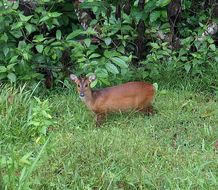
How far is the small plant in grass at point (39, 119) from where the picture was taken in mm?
5137

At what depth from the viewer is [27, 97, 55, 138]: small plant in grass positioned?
5137 mm

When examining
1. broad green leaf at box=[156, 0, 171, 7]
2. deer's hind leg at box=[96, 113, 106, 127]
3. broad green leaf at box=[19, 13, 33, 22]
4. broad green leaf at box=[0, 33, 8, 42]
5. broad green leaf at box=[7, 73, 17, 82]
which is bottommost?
deer's hind leg at box=[96, 113, 106, 127]

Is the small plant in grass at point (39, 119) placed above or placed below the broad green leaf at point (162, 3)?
below

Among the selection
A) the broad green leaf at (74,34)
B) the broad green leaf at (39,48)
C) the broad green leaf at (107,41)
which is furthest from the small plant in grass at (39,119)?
the broad green leaf at (107,41)

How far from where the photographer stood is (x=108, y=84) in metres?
6.03

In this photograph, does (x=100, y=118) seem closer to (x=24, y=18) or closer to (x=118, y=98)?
(x=118, y=98)

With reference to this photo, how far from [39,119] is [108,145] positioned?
862 millimetres

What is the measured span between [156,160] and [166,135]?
0.66 meters

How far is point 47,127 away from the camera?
533cm

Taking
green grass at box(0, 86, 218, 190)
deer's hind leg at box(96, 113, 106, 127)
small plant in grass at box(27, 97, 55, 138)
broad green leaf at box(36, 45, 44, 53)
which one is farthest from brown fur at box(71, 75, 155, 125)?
broad green leaf at box(36, 45, 44, 53)

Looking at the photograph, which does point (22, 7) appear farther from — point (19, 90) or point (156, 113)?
point (156, 113)

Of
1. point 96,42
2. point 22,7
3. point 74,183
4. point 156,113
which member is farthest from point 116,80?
point 74,183

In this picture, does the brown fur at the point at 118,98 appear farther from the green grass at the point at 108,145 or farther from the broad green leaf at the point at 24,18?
the broad green leaf at the point at 24,18

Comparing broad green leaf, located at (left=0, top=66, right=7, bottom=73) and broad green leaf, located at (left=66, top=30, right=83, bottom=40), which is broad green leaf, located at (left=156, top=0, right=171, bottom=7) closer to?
broad green leaf, located at (left=66, top=30, right=83, bottom=40)
